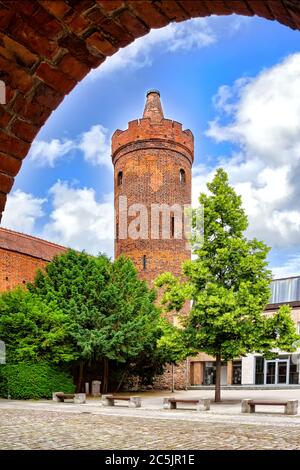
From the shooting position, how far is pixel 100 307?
26312 millimetres

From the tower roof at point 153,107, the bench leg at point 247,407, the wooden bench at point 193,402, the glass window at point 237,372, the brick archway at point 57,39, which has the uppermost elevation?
the tower roof at point 153,107

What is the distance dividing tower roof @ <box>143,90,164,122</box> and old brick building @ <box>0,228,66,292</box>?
11592mm

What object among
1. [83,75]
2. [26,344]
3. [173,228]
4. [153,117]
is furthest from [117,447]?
[153,117]

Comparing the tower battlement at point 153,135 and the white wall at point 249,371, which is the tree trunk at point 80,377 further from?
the white wall at point 249,371

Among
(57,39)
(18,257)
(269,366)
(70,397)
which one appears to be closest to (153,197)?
(18,257)

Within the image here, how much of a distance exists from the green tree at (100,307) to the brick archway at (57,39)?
70.0 feet

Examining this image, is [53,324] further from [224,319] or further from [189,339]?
[224,319]

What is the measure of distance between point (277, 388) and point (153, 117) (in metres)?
19.5

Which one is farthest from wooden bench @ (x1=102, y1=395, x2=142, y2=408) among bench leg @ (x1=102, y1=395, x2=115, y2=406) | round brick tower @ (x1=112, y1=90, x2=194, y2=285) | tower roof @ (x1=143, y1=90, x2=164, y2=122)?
tower roof @ (x1=143, y1=90, x2=164, y2=122)

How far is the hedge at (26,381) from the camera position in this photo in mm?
22531

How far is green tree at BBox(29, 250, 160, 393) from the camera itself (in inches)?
968

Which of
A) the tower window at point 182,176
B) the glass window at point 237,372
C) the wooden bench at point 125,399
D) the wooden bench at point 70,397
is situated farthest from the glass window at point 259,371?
the wooden bench at point 125,399

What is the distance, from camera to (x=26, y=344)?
22359 millimetres

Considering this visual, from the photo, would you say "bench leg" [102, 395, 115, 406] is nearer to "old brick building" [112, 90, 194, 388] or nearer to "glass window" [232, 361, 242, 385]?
"old brick building" [112, 90, 194, 388]
